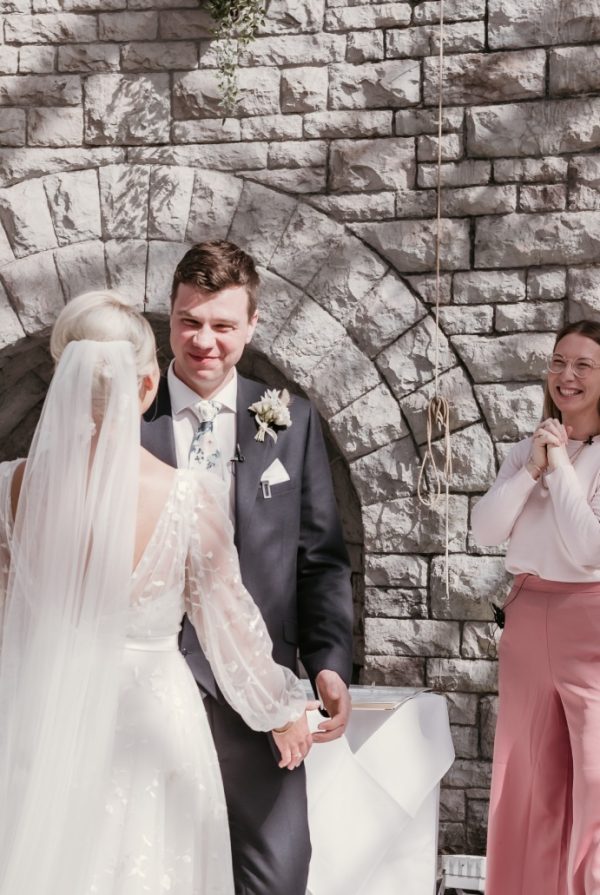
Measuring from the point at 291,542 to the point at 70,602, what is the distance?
0.71 m

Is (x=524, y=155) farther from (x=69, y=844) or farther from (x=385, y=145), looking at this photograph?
(x=69, y=844)

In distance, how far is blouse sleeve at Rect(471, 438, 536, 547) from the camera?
3260mm

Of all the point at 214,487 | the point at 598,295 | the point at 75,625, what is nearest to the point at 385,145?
the point at 598,295

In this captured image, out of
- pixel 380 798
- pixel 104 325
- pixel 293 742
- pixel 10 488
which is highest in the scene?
pixel 104 325

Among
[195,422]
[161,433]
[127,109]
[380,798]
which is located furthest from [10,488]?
[127,109]

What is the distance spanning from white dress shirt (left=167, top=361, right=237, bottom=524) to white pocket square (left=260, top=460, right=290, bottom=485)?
0.08 metres

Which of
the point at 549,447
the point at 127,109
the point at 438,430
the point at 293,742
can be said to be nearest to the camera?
the point at 293,742

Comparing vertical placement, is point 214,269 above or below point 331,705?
above

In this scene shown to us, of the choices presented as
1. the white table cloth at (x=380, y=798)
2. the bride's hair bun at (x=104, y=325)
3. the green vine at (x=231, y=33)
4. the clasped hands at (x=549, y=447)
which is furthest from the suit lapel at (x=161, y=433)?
the green vine at (x=231, y=33)

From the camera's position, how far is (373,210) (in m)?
4.39

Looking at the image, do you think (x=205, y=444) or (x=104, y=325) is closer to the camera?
(x=104, y=325)

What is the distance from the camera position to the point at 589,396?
3.33 metres

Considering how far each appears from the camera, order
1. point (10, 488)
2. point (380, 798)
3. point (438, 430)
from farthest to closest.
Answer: point (438, 430) → point (380, 798) → point (10, 488)

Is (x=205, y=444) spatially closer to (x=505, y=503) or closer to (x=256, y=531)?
(x=256, y=531)
